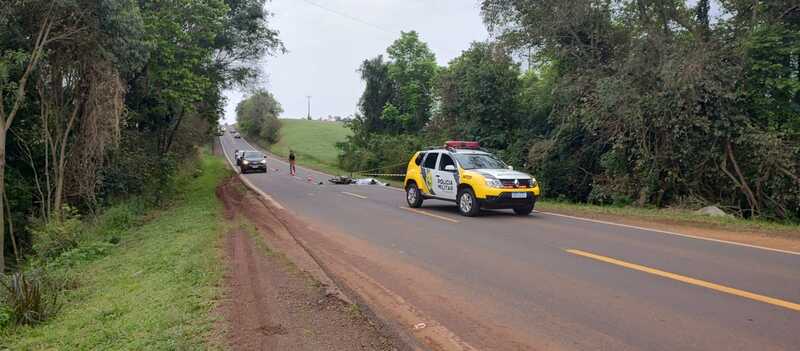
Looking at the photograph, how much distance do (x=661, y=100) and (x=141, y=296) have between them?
15.0 m

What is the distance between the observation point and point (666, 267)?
7.44m

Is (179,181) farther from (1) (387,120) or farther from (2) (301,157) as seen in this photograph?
(2) (301,157)

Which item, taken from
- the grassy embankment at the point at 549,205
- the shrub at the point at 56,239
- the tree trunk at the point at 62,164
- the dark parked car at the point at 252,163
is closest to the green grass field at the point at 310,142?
the grassy embankment at the point at 549,205

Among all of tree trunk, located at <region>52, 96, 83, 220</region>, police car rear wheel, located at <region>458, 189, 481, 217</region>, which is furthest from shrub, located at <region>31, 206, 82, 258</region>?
police car rear wheel, located at <region>458, 189, 481, 217</region>

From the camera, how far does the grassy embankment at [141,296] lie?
5.14 metres

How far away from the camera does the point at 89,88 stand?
1620cm

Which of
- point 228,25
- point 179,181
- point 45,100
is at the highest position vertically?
point 228,25

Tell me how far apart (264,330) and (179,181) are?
1066 inches

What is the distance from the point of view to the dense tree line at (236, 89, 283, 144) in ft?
322

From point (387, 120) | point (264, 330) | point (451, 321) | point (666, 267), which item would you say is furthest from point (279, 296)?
point (387, 120)

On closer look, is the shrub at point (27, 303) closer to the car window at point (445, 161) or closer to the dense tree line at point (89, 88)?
the dense tree line at point (89, 88)

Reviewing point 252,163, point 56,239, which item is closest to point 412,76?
point 252,163

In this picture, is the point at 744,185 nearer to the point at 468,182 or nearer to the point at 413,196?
the point at 468,182

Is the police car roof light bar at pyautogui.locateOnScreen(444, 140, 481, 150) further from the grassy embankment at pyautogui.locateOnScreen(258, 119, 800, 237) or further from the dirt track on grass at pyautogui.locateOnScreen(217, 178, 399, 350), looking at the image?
the dirt track on grass at pyautogui.locateOnScreen(217, 178, 399, 350)
